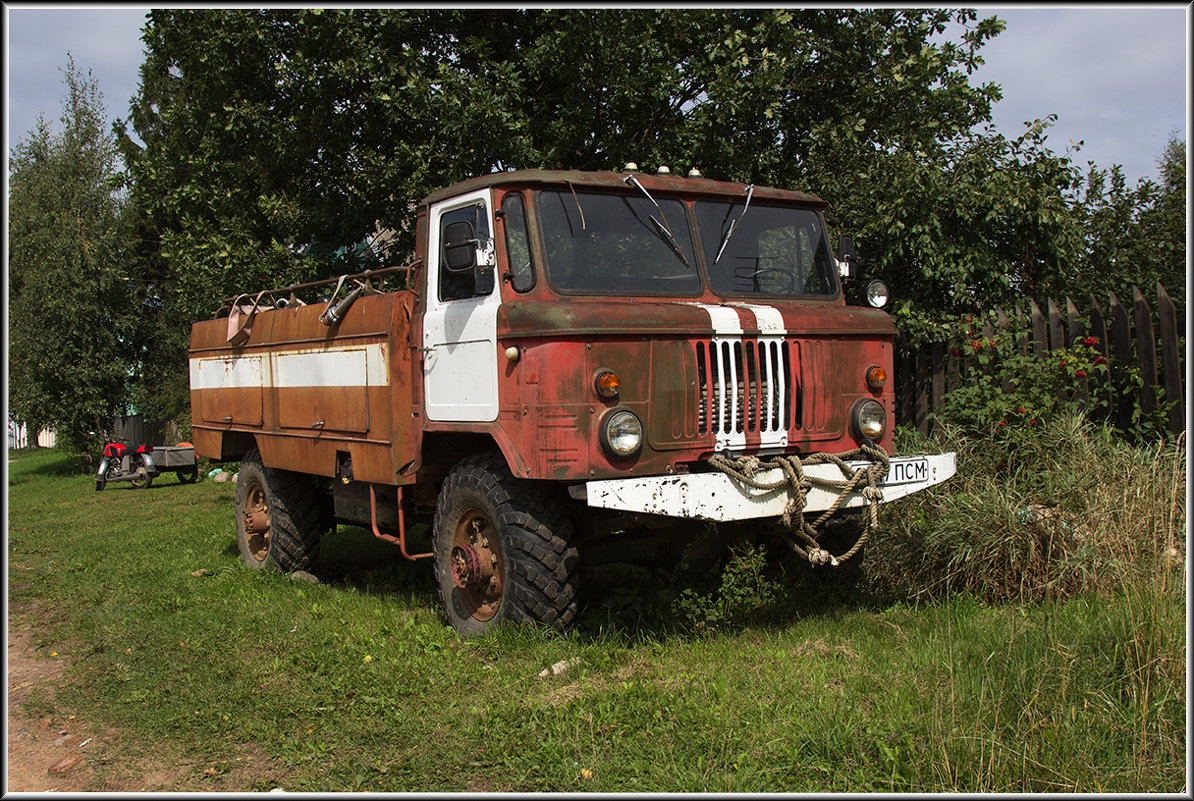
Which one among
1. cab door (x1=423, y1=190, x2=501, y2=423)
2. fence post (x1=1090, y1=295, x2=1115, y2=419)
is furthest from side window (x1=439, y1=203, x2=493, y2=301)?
fence post (x1=1090, y1=295, x2=1115, y2=419)

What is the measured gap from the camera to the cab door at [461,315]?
5.36 meters

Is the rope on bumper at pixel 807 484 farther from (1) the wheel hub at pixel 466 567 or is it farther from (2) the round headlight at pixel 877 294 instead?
(1) the wheel hub at pixel 466 567

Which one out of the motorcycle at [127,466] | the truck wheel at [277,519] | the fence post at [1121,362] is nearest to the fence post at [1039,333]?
the fence post at [1121,362]

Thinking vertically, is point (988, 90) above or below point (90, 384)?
above

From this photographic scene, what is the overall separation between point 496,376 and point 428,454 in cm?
126

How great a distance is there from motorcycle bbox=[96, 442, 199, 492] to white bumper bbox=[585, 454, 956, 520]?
48.2 ft

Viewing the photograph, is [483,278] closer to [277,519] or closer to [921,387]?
[277,519]

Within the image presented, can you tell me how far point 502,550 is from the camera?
17.4 ft

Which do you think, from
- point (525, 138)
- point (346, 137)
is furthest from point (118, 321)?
point (525, 138)

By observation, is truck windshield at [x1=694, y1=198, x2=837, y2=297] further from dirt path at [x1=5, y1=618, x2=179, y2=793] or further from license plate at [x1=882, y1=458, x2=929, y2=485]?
dirt path at [x1=5, y1=618, x2=179, y2=793]

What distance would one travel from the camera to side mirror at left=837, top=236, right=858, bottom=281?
6414 mm

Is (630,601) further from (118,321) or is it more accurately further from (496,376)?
(118,321)

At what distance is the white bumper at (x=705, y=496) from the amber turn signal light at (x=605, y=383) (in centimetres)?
47

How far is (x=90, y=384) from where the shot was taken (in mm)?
22734
